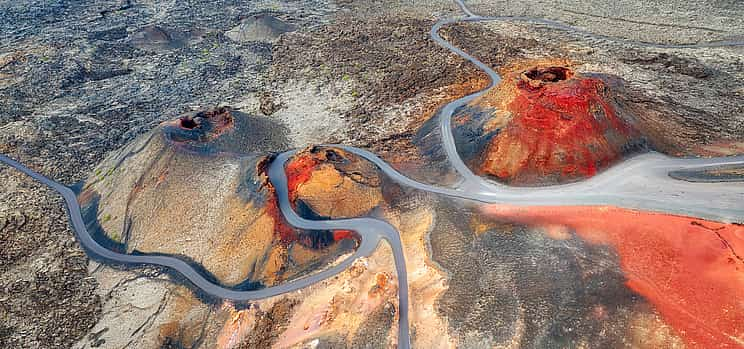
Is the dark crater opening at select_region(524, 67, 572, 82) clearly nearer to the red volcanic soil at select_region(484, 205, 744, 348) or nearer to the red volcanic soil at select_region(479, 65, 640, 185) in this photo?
the red volcanic soil at select_region(479, 65, 640, 185)

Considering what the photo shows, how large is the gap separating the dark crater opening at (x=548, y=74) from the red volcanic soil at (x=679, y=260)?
262 inches

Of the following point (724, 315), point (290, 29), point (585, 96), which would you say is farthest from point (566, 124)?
point (290, 29)

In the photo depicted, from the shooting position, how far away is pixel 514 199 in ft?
55.9

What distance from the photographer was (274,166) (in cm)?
2014

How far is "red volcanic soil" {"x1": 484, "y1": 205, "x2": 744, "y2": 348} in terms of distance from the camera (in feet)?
40.1

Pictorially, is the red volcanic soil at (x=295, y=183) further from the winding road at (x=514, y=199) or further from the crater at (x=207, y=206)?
the winding road at (x=514, y=199)

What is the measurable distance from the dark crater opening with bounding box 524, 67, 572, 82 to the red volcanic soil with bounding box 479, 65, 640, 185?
1199 millimetres

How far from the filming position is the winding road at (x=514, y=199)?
15.2 metres

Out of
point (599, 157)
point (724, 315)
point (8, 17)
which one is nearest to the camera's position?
A: point (724, 315)

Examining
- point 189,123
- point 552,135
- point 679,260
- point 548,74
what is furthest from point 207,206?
point 679,260

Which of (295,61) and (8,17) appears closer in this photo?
(295,61)

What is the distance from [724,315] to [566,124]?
26.0 feet

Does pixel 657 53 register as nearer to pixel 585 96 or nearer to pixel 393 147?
pixel 585 96

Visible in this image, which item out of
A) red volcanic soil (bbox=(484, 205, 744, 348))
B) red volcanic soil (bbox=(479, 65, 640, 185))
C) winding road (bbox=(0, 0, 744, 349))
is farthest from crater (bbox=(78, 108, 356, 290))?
red volcanic soil (bbox=(484, 205, 744, 348))
